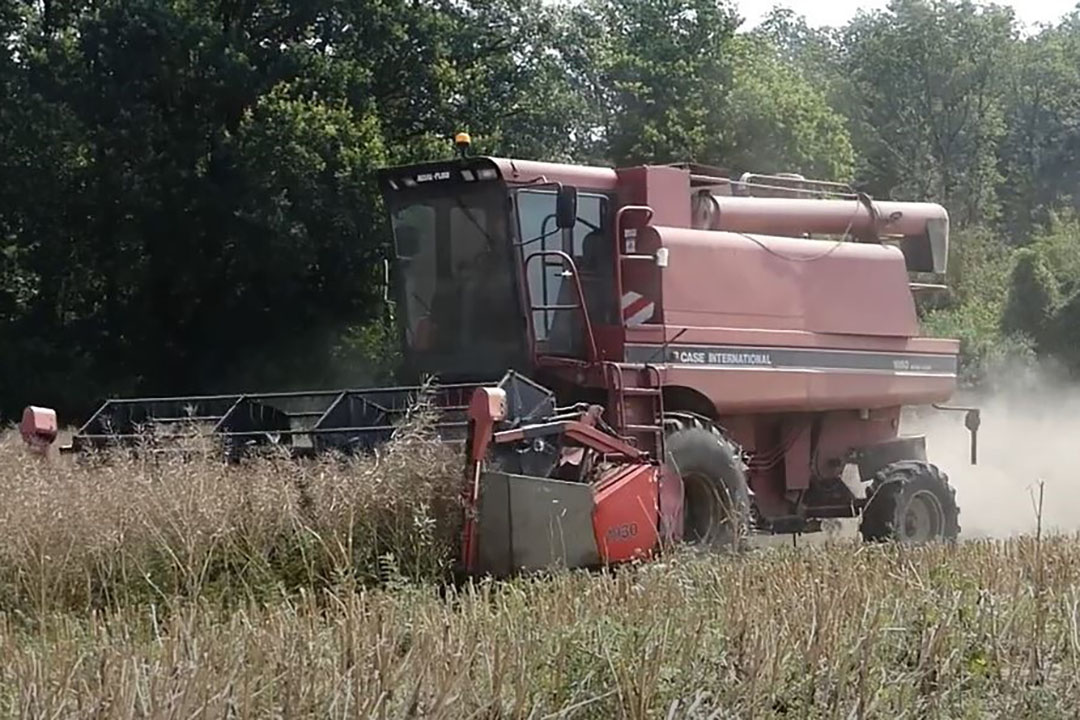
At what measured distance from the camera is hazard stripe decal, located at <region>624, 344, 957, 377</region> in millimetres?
10336

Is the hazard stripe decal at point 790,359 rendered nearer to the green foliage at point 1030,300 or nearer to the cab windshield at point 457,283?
the cab windshield at point 457,283

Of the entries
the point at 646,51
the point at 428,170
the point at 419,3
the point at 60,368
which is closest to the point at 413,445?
the point at 428,170

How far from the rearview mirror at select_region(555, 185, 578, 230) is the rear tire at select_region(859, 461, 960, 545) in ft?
10.2

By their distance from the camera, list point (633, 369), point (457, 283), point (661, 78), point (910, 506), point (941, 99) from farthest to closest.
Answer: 1. point (941, 99)
2. point (661, 78)
3. point (910, 506)
4. point (457, 283)
5. point (633, 369)

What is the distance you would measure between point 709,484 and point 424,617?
480 centimetres

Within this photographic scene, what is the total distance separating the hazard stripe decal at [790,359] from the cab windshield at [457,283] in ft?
2.85

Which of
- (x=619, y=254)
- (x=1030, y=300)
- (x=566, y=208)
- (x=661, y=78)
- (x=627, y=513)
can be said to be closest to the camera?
(x=627, y=513)

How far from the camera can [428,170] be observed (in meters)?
10.5

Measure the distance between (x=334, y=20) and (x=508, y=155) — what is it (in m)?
3.17

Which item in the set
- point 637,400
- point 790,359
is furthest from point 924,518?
point 637,400

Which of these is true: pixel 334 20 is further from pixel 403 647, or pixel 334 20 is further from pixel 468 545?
pixel 403 647

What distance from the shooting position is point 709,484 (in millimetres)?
Answer: 10188

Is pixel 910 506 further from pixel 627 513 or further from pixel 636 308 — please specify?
pixel 627 513

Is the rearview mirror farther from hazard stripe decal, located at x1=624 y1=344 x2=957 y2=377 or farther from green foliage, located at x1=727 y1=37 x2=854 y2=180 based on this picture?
green foliage, located at x1=727 y1=37 x2=854 y2=180
